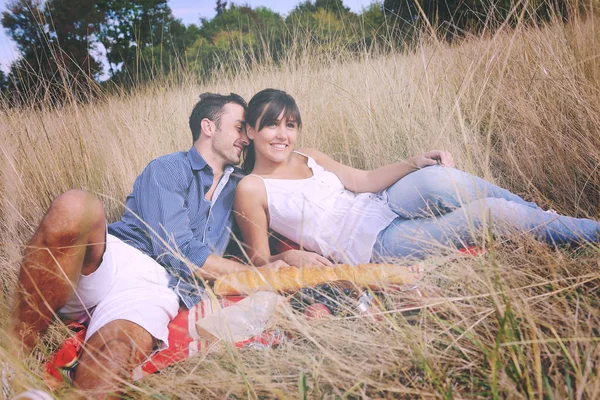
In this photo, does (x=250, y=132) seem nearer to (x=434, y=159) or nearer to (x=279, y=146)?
(x=279, y=146)

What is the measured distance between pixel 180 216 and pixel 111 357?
659 millimetres

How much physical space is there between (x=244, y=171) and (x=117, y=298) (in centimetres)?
97

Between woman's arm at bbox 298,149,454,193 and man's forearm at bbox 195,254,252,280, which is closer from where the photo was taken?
man's forearm at bbox 195,254,252,280

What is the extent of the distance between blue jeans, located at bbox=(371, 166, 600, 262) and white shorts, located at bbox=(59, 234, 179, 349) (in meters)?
0.93

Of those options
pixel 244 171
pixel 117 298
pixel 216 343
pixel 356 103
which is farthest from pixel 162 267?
pixel 356 103

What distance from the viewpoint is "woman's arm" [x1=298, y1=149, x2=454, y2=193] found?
208 centimetres

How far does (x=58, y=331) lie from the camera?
1.62 meters

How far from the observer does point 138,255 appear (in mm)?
1754

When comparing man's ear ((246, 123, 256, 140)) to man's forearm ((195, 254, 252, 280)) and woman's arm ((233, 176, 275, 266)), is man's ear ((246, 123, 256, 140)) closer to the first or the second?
woman's arm ((233, 176, 275, 266))

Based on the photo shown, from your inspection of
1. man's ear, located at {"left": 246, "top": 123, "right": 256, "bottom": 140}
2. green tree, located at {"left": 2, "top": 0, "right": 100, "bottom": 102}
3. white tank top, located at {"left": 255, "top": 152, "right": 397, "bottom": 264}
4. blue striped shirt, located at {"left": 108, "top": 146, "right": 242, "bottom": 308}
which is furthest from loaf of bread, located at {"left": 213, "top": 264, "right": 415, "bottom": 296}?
green tree, located at {"left": 2, "top": 0, "right": 100, "bottom": 102}

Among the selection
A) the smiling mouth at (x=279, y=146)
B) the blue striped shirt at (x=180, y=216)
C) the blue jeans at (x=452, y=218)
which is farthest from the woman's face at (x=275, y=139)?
the blue jeans at (x=452, y=218)

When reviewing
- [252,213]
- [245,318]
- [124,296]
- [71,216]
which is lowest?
[245,318]

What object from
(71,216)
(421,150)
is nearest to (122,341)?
(71,216)

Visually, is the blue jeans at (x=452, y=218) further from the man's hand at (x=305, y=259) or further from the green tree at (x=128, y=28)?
the green tree at (x=128, y=28)
